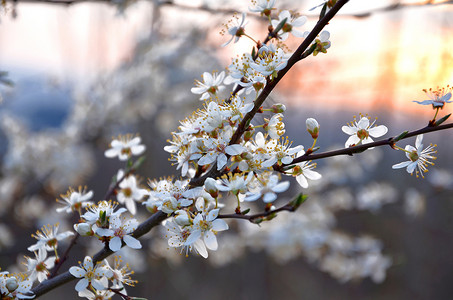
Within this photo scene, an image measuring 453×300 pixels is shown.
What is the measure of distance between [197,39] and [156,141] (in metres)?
1.84

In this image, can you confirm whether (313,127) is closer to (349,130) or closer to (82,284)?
(349,130)

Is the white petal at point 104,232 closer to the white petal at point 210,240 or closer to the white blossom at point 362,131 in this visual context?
the white petal at point 210,240

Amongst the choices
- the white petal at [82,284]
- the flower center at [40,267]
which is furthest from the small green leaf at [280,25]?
the flower center at [40,267]

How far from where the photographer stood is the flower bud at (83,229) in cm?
80

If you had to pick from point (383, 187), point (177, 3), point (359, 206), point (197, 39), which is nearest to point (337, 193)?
point (359, 206)

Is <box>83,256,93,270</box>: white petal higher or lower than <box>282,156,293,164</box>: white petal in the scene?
lower

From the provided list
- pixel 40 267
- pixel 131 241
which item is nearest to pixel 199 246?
pixel 131 241

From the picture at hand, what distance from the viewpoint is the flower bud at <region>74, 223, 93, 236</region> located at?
802 mm

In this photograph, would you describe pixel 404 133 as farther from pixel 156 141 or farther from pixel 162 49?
pixel 156 141

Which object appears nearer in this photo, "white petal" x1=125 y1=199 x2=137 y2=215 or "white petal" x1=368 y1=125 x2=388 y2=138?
"white petal" x1=368 y1=125 x2=388 y2=138

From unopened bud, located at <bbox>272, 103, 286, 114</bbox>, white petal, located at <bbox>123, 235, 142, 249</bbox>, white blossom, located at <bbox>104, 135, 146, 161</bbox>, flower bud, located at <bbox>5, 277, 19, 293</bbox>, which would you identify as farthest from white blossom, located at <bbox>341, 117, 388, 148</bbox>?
flower bud, located at <bbox>5, 277, 19, 293</bbox>

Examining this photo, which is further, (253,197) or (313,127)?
(313,127)

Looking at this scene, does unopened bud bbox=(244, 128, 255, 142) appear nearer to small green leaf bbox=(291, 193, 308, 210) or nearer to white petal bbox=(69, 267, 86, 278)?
small green leaf bbox=(291, 193, 308, 210)

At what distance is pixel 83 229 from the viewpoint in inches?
31.8
